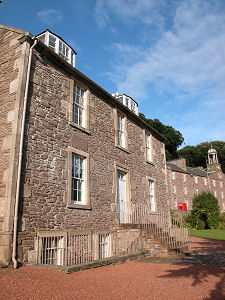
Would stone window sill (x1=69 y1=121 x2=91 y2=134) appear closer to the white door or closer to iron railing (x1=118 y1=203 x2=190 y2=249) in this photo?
the white door

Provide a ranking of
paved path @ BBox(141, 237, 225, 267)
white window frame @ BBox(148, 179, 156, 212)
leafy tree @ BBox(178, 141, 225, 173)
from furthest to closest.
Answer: leafy tree @ BBox(178, 141, 225, 173), white window frame @ BBox(148, 179, 156, 212), paved path @ BBox(141, 237, 225, 267)

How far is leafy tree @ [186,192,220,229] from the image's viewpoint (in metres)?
27.7

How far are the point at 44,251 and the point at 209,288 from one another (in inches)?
181

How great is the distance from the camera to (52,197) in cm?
818

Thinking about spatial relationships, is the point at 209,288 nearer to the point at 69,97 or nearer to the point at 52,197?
the point at 52,197

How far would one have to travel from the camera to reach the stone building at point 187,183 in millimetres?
37312

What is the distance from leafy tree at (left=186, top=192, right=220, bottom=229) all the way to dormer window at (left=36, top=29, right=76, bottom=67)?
72.5 ft

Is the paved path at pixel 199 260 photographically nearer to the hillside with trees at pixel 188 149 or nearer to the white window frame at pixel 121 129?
the white window frame at pixel 121 129

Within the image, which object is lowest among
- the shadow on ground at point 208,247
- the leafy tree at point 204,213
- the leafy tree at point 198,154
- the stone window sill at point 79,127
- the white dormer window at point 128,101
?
the shadow on ground at point 208,247

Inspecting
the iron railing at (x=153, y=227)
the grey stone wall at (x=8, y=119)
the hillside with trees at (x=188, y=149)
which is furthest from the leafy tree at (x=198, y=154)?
the grey stone wall at (x=8, y=119)

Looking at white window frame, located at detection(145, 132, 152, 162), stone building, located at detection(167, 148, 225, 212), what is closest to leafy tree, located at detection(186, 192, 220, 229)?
stone building, located at detection(167, 148, 225, 212)

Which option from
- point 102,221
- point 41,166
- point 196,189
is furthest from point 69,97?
point 196,189

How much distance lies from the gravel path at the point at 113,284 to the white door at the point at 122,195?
4.33 m

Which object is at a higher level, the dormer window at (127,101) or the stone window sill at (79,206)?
the dormer window at (127,101)
